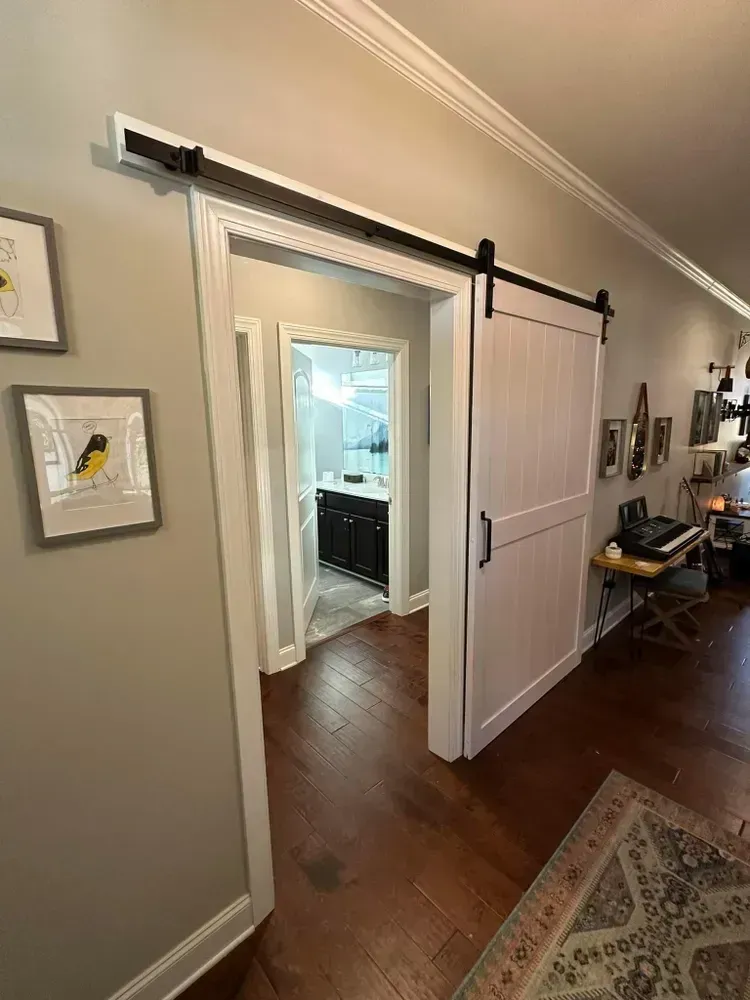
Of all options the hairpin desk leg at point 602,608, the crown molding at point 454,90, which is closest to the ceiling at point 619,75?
the crown molding at point 454,90

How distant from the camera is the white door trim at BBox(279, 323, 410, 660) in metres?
2.58

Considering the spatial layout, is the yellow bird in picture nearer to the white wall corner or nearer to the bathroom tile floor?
the white wall corner

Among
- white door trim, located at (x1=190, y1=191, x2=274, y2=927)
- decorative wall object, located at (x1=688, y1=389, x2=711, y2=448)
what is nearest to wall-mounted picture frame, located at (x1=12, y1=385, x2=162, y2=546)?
white door trim, located at (x1=190, y1=191, x2=274, y2=927)

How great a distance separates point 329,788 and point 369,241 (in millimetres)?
2098

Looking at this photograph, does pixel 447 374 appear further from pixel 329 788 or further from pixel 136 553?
pixel 329 788

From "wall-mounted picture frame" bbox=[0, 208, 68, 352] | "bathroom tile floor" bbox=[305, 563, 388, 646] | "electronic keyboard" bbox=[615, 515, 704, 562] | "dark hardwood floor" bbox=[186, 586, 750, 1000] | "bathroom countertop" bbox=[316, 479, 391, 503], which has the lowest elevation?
"dark hardwood floor" bbox=[186, 586, 750, 1000]

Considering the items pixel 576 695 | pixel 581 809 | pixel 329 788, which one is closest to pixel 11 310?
pixel 329 788

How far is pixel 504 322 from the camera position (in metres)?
1.80

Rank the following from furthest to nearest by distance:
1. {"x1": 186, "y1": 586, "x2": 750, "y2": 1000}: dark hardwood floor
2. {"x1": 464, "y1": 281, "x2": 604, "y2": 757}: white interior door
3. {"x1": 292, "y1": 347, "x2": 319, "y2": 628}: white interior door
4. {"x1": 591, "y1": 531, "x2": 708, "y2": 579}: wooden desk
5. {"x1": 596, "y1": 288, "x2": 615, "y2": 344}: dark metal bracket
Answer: {"x1": 292, "y1": 347, "x2": 319, "y2": 628}: white interior door, {"x1": 591, "y1": 531, "x2": 708, "y2": 579}: wooden desk, {"x1": 596, "y1": 288, "x2": 615, "y2": 344}: dark metal bracket, {"x1": 464, "y1": 281, "x2": 604, "y2": 757}: white interior door, {"x1": 186, "y1": 586, "x2": 750, "y2": 1000}: dark hardwood floor

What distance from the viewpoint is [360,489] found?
4266 mm

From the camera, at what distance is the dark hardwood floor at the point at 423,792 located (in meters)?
1.33

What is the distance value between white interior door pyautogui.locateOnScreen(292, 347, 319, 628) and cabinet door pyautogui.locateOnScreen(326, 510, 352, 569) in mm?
599

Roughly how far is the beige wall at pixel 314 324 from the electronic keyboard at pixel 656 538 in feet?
4.64

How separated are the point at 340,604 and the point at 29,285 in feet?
10.5
